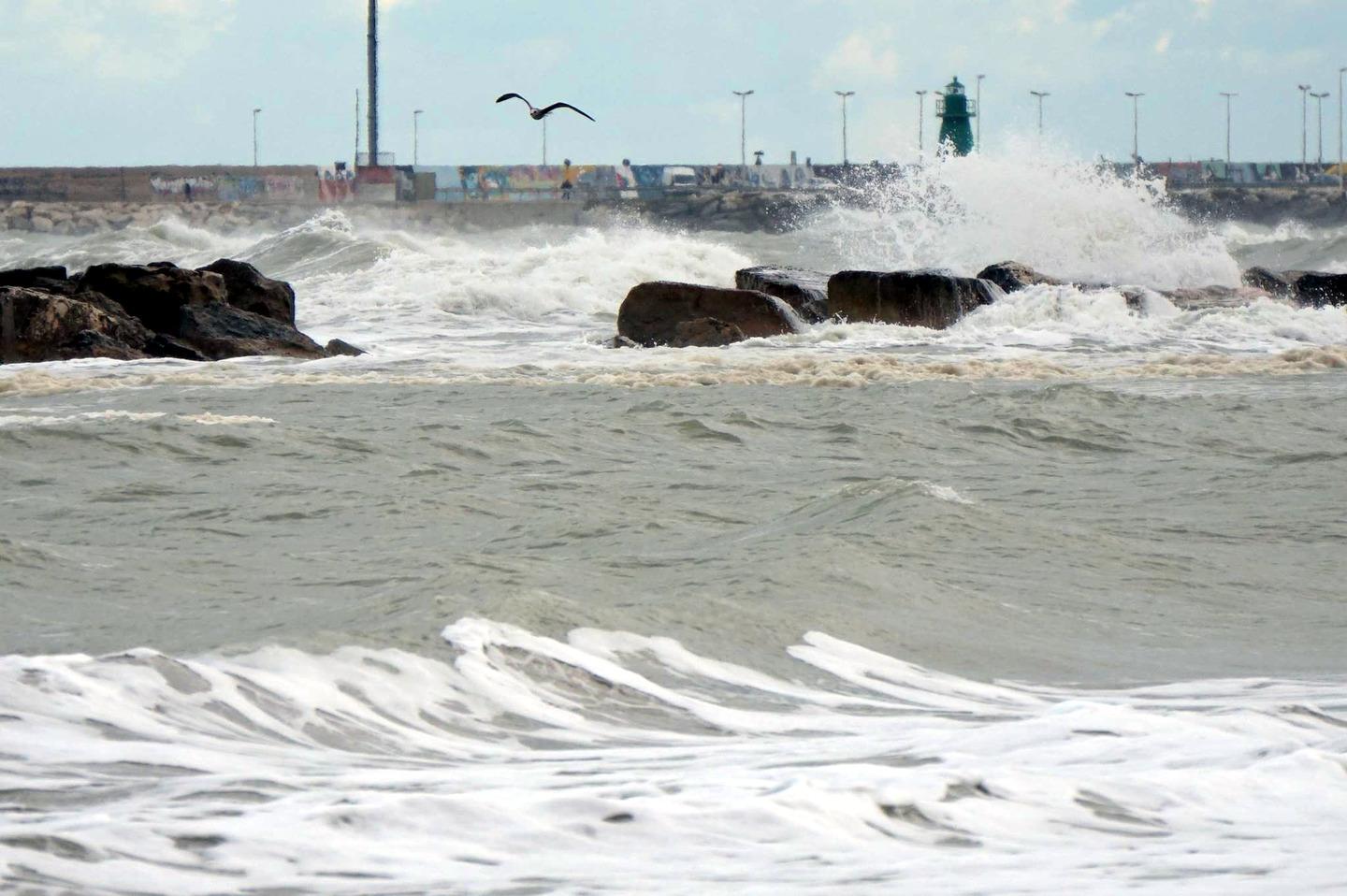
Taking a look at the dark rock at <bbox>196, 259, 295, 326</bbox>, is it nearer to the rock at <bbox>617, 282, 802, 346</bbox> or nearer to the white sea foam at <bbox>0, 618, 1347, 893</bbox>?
the rock at <bbox>617, 282, 802, 346</bbox>

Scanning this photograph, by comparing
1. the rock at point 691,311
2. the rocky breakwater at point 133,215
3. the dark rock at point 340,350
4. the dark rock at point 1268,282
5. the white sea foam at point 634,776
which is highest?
the rocky breakwater at point 133,215

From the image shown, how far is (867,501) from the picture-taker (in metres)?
8.00

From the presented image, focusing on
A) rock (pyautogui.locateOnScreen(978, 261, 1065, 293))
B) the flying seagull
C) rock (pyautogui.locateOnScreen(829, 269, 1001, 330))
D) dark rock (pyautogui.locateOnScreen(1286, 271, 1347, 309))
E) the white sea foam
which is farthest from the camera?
rock (pyautogui.locateOnScreen(978, 261, 1065, 293))

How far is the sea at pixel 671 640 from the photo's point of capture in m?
3.64

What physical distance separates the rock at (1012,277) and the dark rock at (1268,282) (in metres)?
2.55

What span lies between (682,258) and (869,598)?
22633 millimetres

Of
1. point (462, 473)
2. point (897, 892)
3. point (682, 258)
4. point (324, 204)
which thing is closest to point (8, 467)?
point (462, 473)

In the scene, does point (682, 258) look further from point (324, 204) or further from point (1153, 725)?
point (324, 204)

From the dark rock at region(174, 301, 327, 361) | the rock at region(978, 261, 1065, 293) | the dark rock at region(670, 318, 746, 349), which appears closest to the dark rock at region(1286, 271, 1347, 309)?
the rock at region(978, 261, 1065, 293)

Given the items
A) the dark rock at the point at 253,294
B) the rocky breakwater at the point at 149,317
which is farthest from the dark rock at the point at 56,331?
the dark rock at the point at 253,294

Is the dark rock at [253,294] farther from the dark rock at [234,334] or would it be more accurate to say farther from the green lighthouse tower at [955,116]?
the green lighthouse tower at [955,116]

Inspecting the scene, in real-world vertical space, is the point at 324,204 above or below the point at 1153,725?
above

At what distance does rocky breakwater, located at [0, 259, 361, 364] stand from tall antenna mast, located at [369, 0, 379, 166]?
113 ft

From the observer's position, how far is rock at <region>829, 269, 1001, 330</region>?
19.3 meters
